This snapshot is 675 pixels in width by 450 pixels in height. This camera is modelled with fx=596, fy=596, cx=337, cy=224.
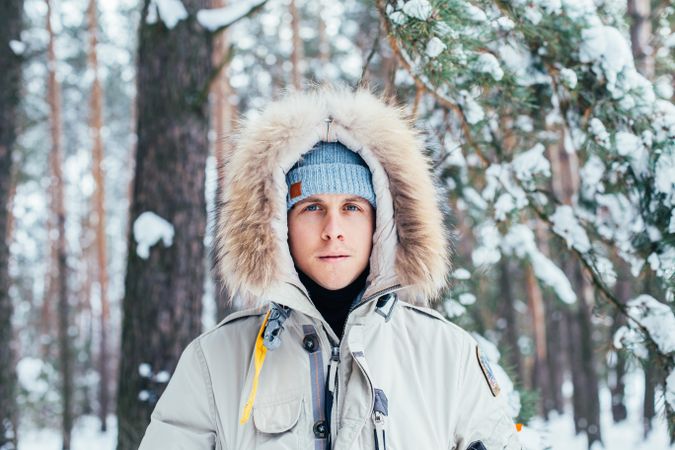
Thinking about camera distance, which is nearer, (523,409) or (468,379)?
(468,379)

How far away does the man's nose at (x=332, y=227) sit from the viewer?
1919 mm

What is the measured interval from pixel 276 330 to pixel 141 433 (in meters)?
2.18

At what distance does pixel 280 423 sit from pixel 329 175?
802 millimetres

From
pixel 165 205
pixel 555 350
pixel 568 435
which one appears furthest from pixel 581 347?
pixel 165 205

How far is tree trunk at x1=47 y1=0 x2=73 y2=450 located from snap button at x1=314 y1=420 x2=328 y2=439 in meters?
10.3

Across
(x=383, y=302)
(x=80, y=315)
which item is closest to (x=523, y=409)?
(x=383, y=302)

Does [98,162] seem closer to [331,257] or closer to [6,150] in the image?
[6,150]

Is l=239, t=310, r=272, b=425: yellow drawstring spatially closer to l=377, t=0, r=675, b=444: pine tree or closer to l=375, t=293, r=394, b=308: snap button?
l=375, t=293, r=394, b=308: snap button

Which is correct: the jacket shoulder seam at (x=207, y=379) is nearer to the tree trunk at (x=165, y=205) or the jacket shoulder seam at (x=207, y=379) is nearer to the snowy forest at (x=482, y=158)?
the snowy forest at (x=482, y=158)

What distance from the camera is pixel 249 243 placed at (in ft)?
6.57

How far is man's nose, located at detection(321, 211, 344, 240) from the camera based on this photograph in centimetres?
192

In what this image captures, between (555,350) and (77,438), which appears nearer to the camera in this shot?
(555,350)

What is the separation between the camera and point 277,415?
5.92 ft

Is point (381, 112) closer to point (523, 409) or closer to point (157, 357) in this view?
point (523, 409)
